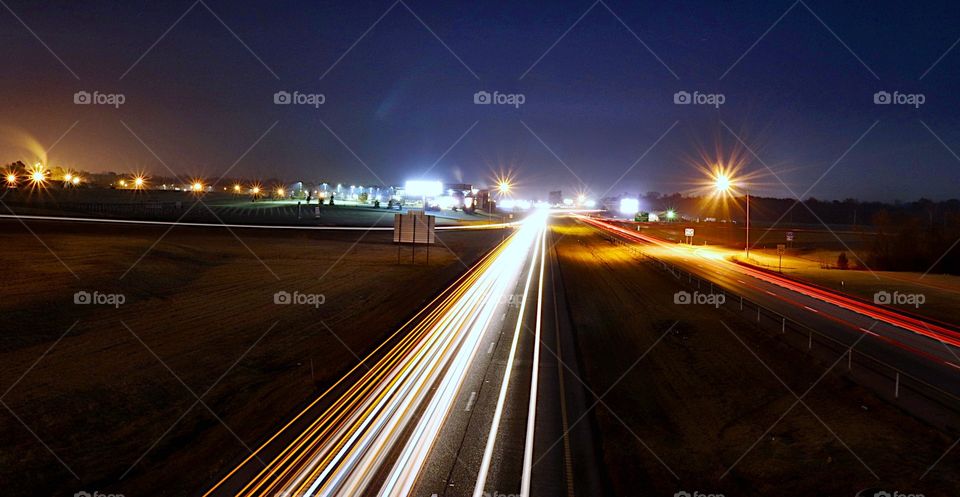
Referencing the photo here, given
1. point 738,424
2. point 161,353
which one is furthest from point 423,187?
point 738,424

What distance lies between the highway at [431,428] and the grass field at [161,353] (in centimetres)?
89

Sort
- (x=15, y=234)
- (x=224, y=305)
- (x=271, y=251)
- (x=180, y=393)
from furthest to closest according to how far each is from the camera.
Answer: (x=271, y=251) → (x=15, y=234) → (x=224, y=305) → (x=180, y=393)

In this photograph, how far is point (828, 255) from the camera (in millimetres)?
59656

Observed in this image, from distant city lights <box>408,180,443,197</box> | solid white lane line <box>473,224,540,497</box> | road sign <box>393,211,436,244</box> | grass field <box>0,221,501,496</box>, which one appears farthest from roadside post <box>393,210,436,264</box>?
distant city lights <box>408,180,443,197</box>

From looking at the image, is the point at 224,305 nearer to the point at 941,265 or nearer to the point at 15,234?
the point at 15,234

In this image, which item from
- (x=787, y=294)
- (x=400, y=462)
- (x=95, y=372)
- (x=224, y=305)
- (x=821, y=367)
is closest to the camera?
(x=400, y=462)

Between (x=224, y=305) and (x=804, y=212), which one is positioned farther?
(x=804, y=212)

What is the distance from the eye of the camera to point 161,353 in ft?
53.8

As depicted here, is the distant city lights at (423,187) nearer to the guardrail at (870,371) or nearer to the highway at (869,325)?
the highway at (869,325)

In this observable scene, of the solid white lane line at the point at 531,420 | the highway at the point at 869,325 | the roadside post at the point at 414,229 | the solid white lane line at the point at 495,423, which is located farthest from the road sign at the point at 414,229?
the solid white lane line at the point at 495,423

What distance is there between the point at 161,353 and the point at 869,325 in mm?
23749

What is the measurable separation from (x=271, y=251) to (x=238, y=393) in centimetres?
3119

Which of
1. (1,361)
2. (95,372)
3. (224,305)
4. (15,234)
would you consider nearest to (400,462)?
(95,372)

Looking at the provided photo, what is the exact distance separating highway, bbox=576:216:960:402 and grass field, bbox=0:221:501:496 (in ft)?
49.1
